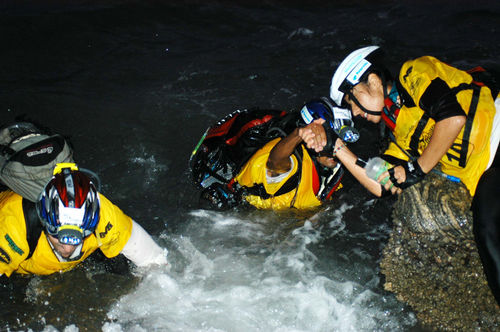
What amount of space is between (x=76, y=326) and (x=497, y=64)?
9528 millimetres

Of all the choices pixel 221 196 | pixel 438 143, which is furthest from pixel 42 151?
pixel 438 143

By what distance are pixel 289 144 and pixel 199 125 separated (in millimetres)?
3717

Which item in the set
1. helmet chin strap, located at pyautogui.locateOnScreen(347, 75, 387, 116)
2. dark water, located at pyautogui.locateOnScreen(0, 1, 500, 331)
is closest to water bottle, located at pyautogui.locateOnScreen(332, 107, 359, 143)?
helmet chin strap, located at pyautogui.locateOnScreen(347, 75, 387, 116)

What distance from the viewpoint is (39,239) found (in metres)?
3.82

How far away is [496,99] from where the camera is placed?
4.20 metres

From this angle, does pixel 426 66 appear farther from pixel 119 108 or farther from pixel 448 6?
pixel 448 6

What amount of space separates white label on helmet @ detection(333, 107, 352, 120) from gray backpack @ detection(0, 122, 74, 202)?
2507 mm

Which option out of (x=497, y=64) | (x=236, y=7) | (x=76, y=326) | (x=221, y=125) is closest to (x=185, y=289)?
(x=76, y=326)

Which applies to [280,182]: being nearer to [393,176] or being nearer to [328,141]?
[328,141]

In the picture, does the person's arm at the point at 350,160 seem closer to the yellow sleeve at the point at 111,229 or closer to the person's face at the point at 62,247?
the yellow sleeve at the point at 111,229

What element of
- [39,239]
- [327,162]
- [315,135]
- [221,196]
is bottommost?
[221,196]

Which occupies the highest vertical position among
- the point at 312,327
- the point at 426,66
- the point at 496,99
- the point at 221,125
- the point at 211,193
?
the point at 426,66

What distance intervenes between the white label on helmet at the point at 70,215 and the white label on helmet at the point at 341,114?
2485 millimetres

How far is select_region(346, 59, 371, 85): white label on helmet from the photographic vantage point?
4.34m
